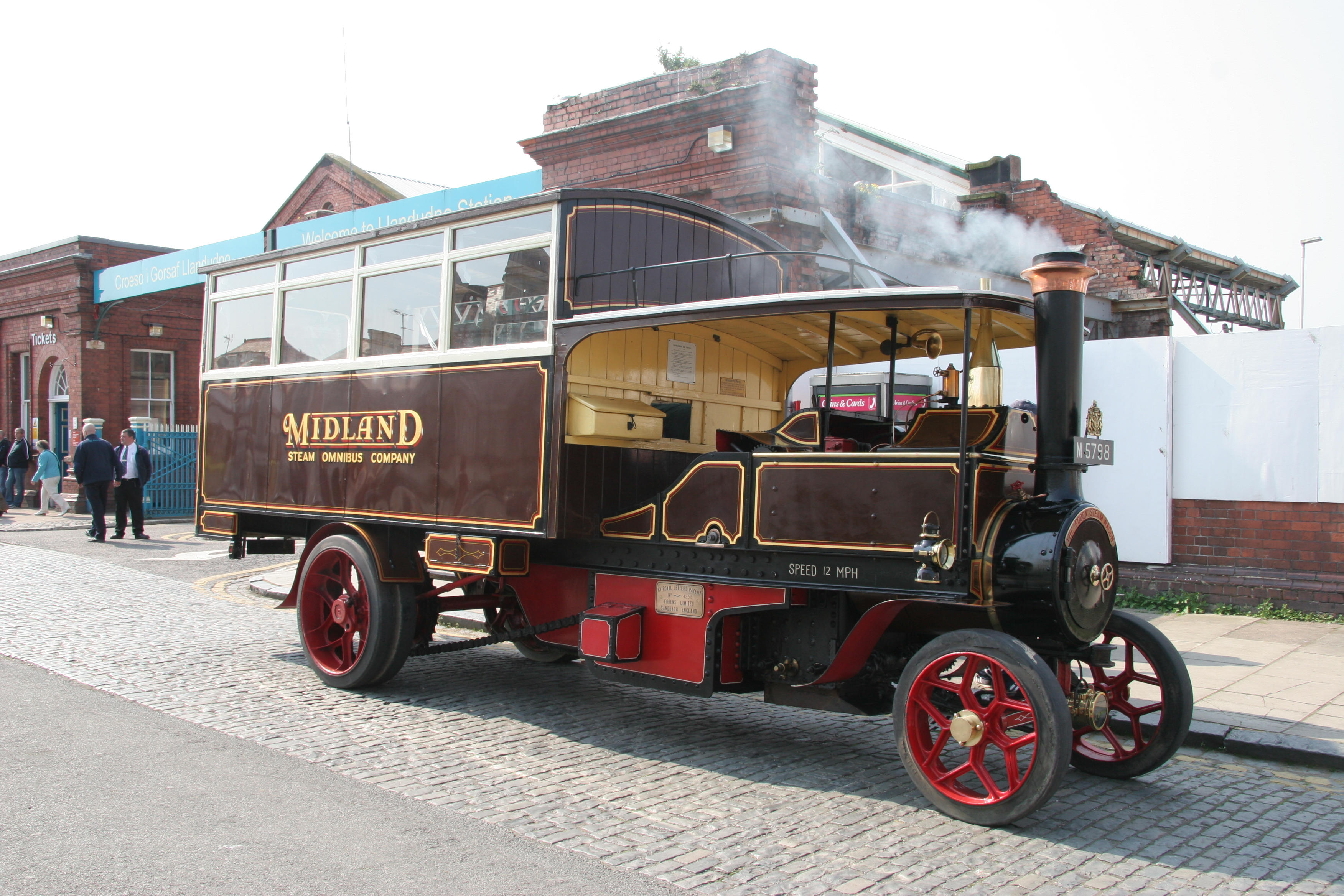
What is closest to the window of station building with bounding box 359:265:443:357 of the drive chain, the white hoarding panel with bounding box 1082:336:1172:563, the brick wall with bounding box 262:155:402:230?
the drive chain

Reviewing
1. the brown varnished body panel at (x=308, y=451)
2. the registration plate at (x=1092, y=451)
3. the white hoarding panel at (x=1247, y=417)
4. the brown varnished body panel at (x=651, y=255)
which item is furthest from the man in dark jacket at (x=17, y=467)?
the registration plate at (x=1092, y=451)

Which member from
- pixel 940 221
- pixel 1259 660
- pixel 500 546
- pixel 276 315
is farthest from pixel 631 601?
pixel 940 221

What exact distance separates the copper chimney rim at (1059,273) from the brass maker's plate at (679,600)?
2.23 meters

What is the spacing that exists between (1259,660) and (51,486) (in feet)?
74.6

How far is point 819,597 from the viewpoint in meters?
5.04

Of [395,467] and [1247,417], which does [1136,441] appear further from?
[395,467]

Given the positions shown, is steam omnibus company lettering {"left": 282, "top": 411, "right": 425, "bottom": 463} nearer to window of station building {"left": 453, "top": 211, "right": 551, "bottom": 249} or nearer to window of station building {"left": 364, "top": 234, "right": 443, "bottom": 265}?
window of station building {"left": 364, "top": 234, "right": 443, "bottom": 265}

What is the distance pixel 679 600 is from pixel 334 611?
8.91 ft

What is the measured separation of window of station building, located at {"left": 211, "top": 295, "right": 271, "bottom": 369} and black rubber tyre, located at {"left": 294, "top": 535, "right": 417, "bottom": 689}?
1.65m

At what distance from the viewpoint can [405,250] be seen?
657 centimetres

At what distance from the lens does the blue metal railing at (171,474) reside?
20.8m

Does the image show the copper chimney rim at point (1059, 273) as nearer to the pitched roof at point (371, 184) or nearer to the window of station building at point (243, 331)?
the window of station building at point (243, 331)

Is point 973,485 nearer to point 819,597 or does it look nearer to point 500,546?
point 819,597

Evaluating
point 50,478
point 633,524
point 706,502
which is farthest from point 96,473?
point 706,502
